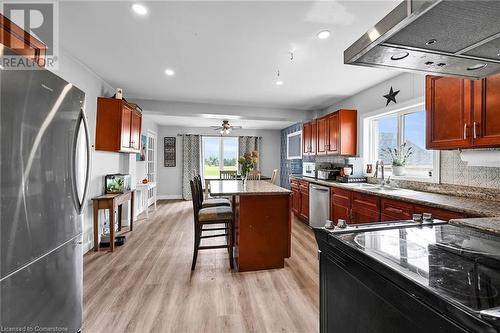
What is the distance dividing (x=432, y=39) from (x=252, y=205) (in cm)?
217

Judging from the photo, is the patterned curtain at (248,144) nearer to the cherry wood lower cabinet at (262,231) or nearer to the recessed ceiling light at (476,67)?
the cherry wood lower cabinet at (262,231)

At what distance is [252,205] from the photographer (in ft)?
8.73

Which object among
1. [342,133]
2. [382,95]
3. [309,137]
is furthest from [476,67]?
[309,137]

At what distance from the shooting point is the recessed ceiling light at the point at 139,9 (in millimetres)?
1874

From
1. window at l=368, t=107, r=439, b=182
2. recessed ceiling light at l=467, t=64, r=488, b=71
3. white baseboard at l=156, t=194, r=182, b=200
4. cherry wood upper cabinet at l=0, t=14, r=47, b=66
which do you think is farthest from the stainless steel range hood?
white baseboard at l=156, t=194, r=182, b=200

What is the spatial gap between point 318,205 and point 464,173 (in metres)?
2.06

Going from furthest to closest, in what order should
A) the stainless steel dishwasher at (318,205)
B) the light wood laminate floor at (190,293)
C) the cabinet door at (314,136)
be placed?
the cabinet door at (314,136) → the stainless steel dishwasher at (318,205) → the light wood laminate floor at (190,293)

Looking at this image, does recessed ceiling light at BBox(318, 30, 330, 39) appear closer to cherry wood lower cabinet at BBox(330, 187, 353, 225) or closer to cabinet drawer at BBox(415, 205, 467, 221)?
cabinet drawer at BBox(415, 205, 467, 221)

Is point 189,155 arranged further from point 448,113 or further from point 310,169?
point 448,113

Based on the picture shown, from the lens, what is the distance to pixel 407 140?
341 cm

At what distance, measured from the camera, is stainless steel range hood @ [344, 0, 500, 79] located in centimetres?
63

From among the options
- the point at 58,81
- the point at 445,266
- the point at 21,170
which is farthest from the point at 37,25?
the point at 445,266

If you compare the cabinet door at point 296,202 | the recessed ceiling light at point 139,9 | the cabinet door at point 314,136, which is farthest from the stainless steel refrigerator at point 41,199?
the cabinet door at point 314,136

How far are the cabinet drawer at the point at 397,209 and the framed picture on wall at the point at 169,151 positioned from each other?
20.9 ft
